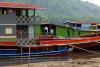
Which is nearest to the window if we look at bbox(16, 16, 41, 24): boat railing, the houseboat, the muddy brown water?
the houseboat

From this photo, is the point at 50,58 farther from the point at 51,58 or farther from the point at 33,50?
the point at 33,50

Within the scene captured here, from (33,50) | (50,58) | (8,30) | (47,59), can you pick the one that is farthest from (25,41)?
(50,58)

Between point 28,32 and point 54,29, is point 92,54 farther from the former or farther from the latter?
point 28,32

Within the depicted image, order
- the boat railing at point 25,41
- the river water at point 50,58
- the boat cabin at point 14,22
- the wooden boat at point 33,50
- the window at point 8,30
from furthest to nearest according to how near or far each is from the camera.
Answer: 1. the boat railing at point 25,41
2. the window at point 8,30
3. the boat cabin at point 14,22
4. the wooden boat at point 33,50
5. the river water at point 50,58

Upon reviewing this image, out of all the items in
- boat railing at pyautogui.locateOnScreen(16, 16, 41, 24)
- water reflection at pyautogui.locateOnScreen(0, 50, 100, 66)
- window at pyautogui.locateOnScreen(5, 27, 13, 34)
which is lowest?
water reflection at pyautogui.locateOnScreen(0, 50, 100, 66)

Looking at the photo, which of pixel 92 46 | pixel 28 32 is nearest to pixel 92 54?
pixel 92 46

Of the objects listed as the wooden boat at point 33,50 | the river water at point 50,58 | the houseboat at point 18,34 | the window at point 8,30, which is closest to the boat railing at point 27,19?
the houseboat at point 18,34

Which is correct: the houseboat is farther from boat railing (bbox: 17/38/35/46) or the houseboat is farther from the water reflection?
the water reflection

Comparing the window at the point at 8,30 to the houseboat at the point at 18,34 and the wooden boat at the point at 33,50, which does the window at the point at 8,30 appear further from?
the wooden boat at the point at 33,50

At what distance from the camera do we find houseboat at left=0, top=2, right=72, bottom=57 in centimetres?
3453

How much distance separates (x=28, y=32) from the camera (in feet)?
121

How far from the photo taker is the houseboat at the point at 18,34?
3453 centimetres

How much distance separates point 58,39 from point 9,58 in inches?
271

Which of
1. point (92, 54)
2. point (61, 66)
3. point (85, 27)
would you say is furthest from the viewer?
point (85, 27)
